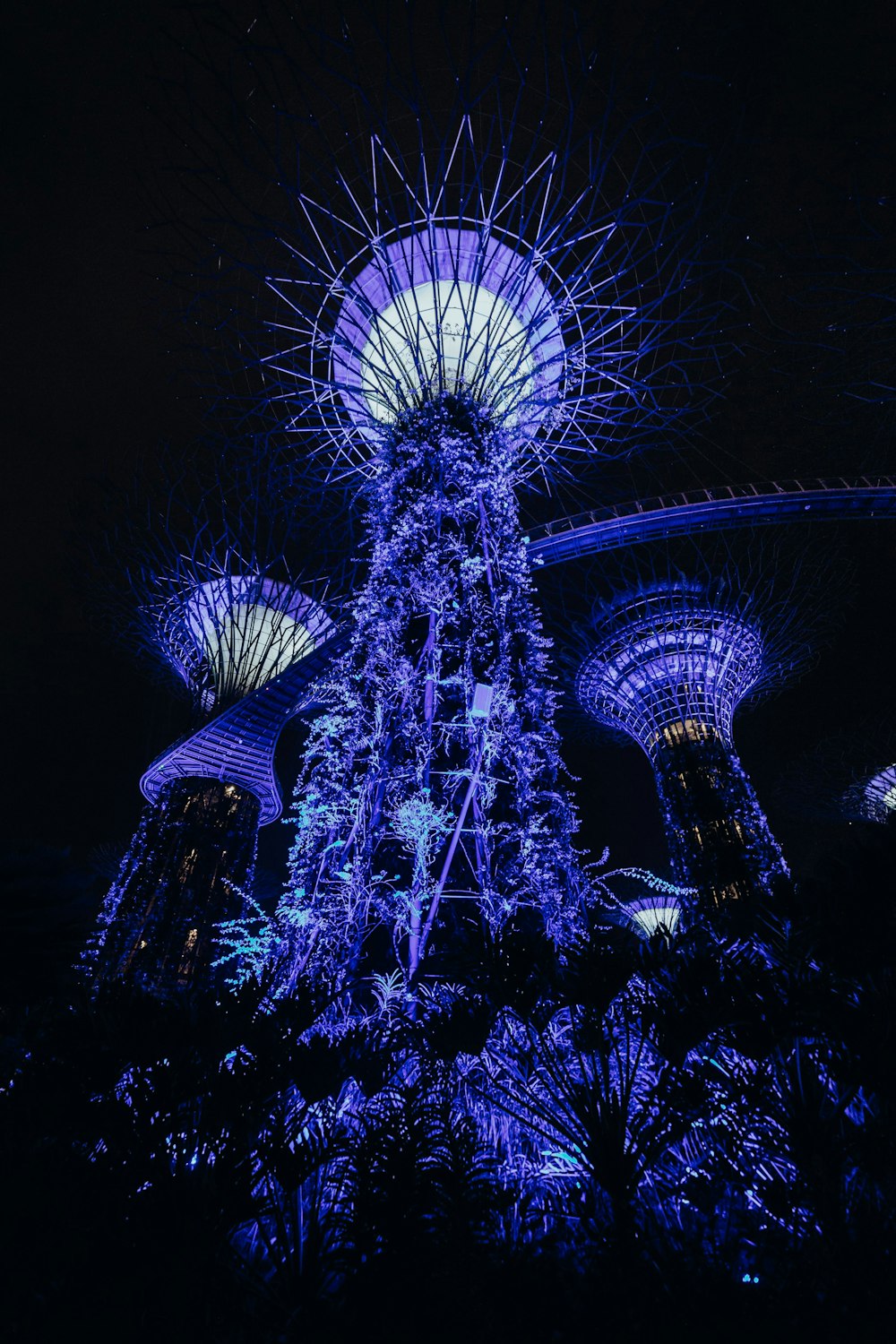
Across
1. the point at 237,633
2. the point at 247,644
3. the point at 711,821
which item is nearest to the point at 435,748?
the point at 247,644

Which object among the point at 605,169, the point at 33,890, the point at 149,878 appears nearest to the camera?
the point at 33,890

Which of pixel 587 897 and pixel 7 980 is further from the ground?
pixel 587 897

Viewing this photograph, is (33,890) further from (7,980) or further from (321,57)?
(321,57)

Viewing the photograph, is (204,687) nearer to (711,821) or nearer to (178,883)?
(178,883)

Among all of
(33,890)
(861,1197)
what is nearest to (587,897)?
(861,1197)

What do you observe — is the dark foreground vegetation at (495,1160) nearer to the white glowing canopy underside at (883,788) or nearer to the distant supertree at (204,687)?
the distant supertree at (204,687)

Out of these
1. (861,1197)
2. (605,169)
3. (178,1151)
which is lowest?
(861,1197)

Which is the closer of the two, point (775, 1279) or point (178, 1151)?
point (775, 1279)

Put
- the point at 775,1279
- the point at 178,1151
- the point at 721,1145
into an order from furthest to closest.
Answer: the point at 721,1145 → the point at 178,1151 → the point at 775,1279
